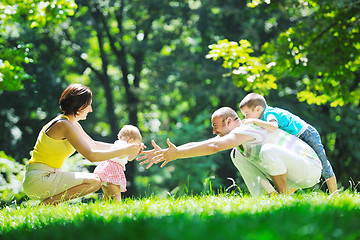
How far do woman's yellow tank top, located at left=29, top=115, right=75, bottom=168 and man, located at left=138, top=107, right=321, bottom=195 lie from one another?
2.70 ft

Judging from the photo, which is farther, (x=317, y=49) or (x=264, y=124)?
(x=317, y=49)

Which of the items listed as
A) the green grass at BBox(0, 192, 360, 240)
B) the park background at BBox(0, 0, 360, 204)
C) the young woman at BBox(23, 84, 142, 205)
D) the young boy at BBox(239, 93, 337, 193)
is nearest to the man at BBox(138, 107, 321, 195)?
the young boy at BBox(239, 93, 337, 193)

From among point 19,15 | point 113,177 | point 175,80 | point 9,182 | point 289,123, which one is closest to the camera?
point 113,177

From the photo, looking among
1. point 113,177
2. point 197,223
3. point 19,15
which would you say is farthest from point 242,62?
point 197,223

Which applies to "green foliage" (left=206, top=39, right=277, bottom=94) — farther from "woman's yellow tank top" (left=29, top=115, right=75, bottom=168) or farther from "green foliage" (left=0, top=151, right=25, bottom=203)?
"green foliage" (left=0, top=151, right=25, bottom=203)

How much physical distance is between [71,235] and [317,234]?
50.6 inches

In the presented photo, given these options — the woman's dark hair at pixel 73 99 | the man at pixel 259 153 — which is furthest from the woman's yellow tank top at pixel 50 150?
the man at pixel 259 153

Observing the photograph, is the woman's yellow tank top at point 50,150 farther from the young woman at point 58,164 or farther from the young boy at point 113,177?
the young boy at point 113,177

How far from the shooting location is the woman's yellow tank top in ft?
14.6

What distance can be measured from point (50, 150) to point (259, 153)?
216cm

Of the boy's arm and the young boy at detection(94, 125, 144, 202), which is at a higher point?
the boy's arm

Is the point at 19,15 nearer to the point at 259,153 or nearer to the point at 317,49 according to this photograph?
the point at 259,153

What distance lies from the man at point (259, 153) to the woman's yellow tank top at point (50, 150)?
82 cm

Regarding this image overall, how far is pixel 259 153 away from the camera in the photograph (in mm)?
4543
